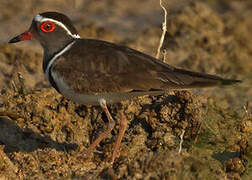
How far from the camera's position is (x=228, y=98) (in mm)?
8578

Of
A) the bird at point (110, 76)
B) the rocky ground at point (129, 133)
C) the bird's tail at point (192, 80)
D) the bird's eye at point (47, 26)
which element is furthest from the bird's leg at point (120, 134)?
the bird's eye at point (47, 26)

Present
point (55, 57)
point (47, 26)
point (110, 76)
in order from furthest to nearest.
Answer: point (47, 26) → point (55, 57) → point (110, 76)

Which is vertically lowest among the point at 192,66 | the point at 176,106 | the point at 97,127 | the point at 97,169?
the point at 97,169

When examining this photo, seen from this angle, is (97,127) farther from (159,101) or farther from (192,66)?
(192,66)

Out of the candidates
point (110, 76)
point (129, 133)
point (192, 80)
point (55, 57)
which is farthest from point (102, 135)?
point (192, 80)

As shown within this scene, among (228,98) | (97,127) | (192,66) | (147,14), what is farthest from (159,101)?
(147,14)

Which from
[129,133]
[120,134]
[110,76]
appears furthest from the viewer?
[129,133]

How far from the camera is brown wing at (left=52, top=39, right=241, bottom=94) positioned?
5.70 meters

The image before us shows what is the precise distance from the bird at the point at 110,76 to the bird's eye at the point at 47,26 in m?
0.43

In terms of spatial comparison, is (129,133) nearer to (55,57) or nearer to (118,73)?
(118,73)

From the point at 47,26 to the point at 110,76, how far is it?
1207mm

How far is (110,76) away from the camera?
5812mm

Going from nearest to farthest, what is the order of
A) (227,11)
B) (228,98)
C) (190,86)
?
(190,86) → (228,98) → (227,11)

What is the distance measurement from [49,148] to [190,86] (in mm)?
1891
